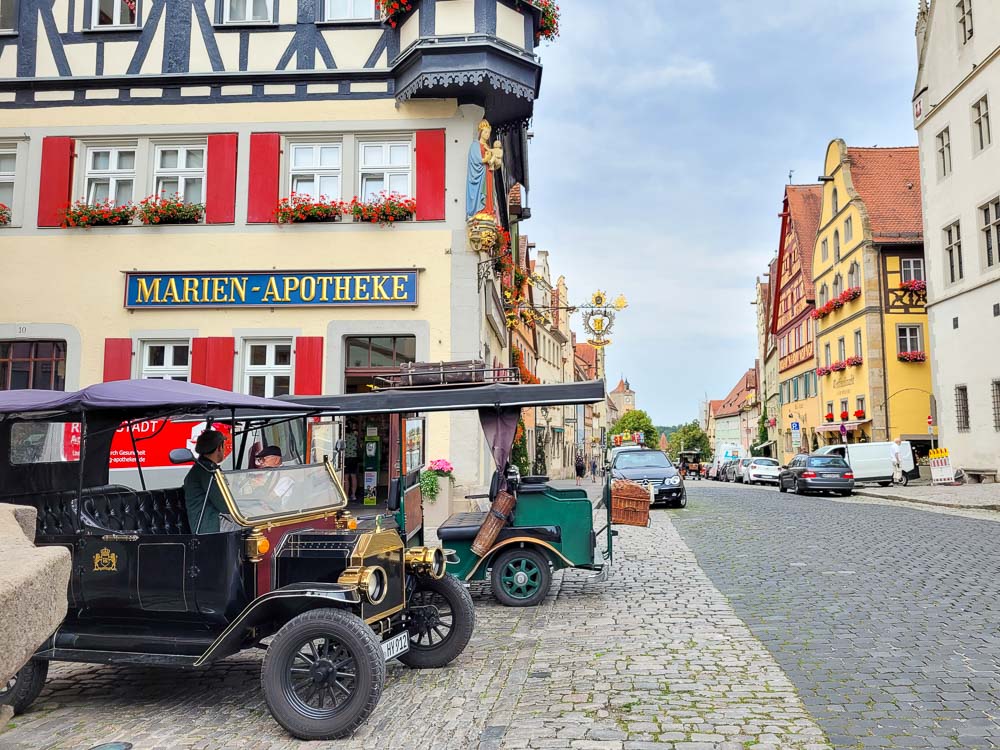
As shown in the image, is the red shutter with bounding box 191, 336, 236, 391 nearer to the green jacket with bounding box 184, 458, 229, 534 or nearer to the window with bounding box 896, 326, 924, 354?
the green jacket with bounding box 184, 458, 229, 534

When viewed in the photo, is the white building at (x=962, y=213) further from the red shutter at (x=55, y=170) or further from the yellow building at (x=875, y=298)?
the red shutter at (x=55, y=170)

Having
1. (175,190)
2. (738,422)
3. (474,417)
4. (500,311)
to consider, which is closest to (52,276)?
(175,190)

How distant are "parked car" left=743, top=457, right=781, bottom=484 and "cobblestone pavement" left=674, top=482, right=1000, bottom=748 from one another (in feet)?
88.3

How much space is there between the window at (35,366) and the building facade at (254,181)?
40 mm

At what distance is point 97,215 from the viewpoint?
16656mm

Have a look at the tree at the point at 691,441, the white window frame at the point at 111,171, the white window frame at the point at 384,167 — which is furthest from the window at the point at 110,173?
the tree at the point at 691,441

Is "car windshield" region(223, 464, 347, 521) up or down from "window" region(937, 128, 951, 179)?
down

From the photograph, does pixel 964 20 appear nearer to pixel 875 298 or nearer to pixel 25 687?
pixel 875 298

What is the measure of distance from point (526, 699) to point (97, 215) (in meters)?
14.7

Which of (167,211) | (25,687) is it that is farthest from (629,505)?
(167,211)

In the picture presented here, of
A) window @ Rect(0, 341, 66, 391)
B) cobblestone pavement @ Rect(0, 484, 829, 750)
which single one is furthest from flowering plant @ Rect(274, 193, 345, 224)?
cobblestone pavement @ Rect(0, 484, 829, 750)

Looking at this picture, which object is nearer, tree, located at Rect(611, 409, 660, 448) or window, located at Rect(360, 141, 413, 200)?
window, located at Rect(360, 141, 413, 200)

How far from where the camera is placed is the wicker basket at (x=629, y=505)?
10.7 meters

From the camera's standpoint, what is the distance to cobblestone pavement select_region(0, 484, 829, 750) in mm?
4840
